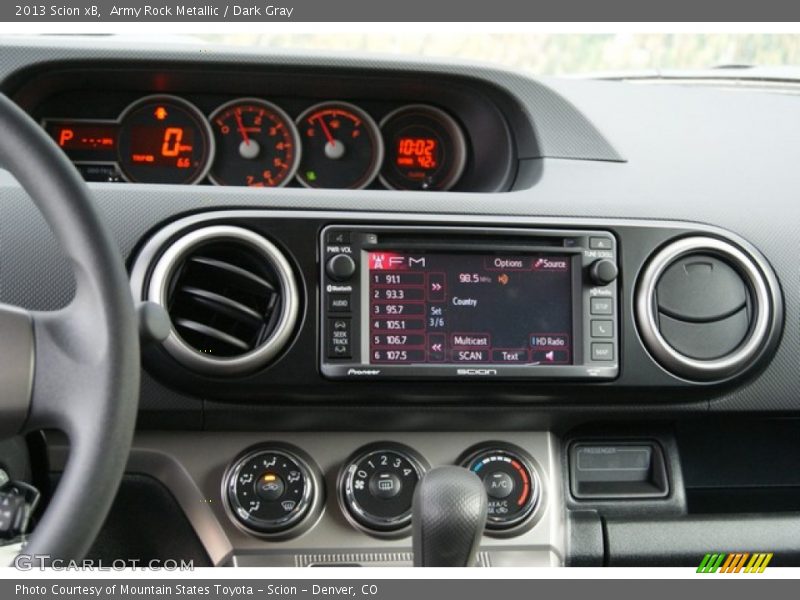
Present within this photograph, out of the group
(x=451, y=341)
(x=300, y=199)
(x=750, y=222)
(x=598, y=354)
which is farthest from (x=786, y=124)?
(x=300, y=199)

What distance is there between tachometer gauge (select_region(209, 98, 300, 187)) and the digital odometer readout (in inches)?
15.6

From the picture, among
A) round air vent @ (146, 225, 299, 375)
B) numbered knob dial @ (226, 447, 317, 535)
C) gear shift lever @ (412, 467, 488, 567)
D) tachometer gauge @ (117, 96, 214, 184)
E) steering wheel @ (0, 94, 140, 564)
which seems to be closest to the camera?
steering wheel @ (0, 94, 140, 564)

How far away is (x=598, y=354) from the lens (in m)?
1.66

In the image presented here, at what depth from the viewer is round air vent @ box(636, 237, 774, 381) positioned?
1688 millimetres

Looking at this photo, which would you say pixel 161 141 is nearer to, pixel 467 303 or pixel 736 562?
pixel 467 303

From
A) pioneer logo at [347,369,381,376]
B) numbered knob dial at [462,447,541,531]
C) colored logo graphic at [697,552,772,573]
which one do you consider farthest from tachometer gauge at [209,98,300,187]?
colored logo graphic at [697,552,772,573]

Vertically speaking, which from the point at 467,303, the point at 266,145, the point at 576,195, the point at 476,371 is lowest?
the point at 476,371

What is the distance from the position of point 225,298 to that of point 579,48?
799 millimetres

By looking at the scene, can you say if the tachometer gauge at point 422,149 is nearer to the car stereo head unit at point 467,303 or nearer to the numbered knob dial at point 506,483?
the car stereo head unit at point 467,303

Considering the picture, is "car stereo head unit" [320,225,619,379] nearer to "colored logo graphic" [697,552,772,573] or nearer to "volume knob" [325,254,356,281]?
"volume knob" [325,254,356,281]

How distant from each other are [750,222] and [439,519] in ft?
2.55

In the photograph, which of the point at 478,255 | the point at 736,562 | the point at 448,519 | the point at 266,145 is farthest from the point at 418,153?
the point at 736,562

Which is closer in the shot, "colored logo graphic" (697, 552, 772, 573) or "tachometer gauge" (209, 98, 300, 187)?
"colored logo graphic" (697, 552, 772, 573)

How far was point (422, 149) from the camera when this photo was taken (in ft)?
6.51
